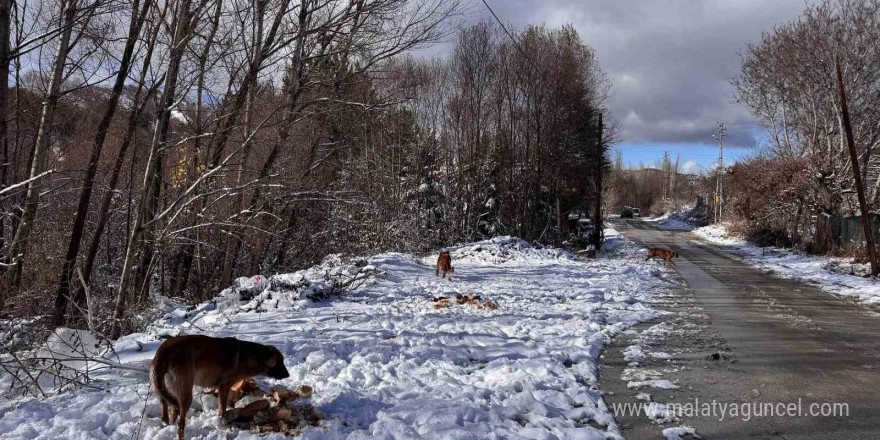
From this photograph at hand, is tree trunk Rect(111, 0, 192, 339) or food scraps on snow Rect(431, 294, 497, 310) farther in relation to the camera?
food scraps on snow Rect(431, 294, 497, 310)

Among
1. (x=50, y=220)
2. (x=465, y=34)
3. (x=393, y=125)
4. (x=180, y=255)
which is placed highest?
(x=465, y=34)

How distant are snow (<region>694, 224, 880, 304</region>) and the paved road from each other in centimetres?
156

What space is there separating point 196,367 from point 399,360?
7.70ft

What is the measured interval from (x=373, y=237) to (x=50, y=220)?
34.9ft

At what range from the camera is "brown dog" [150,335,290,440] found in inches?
127

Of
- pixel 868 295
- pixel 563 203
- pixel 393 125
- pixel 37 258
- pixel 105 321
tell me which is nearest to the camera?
pixel 105 321

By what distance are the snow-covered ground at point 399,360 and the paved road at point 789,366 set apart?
0.90 meters

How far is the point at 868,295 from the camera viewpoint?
10.9m

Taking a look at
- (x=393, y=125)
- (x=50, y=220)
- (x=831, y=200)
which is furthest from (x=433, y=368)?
(x=831, y=200)

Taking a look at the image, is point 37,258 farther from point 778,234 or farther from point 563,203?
point 778,234

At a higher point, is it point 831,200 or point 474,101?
point 474,101

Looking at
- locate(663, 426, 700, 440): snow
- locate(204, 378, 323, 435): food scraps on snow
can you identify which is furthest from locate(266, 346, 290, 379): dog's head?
locate(663, 426, 700, 440): snow

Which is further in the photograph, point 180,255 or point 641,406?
point 180,255

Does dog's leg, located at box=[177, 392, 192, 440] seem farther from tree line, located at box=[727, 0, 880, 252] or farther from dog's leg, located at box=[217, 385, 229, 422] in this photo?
tree line, located at box=[727, 0, 880, 252]
